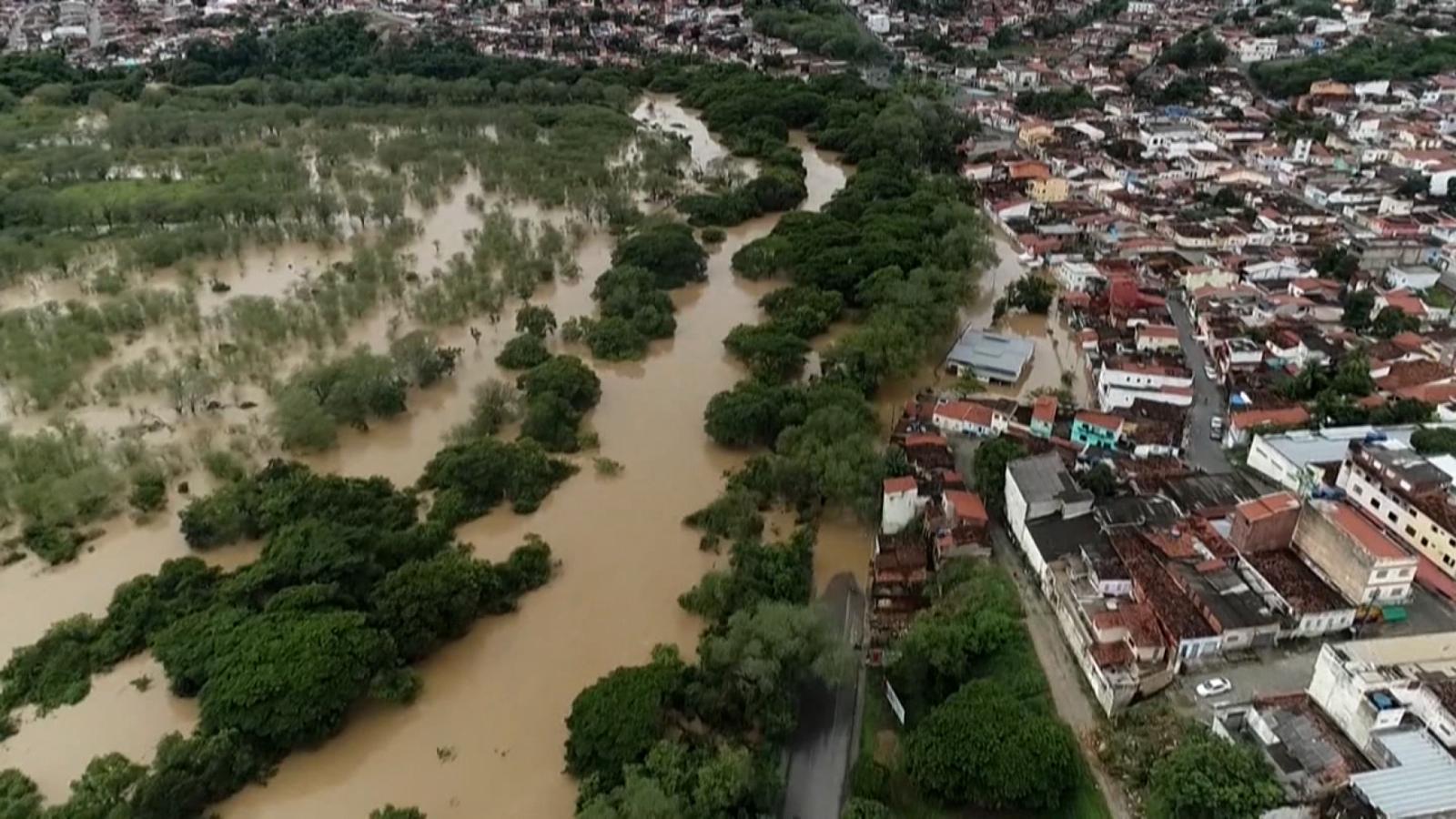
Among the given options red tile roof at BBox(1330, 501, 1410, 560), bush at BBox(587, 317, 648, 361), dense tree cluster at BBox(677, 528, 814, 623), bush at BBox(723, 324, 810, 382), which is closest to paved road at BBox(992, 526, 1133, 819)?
dense tree cluster at BBox(677, 528, 814, 623)

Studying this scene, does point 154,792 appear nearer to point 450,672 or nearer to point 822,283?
point 450,672

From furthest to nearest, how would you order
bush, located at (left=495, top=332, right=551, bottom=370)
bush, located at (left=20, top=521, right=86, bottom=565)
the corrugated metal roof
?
bush, located at (left=495, top=332, right=551, bottom=370), bush, located at (left=20, top=521, right=86, bottom=565), the corrugated metal roof

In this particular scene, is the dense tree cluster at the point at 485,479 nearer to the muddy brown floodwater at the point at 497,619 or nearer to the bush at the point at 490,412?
the muddy brown floodwater at the point at 497,619

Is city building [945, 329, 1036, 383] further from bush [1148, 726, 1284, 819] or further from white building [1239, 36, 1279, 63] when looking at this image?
white building [1239, 36, 1279, 63]

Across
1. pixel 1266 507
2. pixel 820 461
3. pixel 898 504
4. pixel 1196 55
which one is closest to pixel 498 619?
pixel 820 461

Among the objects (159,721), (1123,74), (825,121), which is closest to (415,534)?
(159,721)

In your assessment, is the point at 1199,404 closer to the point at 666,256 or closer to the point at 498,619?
the point at 666,256

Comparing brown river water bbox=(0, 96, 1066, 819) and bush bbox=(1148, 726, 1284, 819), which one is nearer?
bush bbox=(1148, 726, 1284, 819)
